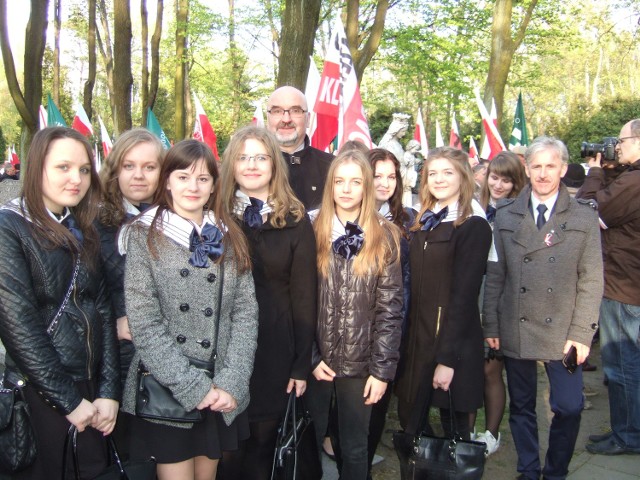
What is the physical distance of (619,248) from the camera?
4168 mm

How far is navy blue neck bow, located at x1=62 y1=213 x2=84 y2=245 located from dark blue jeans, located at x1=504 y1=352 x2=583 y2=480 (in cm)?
261

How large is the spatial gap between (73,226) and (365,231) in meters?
1.43

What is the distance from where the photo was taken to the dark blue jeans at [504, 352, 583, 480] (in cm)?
338

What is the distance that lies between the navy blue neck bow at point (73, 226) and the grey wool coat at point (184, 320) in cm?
20

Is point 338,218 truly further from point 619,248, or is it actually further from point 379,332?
point 619,248

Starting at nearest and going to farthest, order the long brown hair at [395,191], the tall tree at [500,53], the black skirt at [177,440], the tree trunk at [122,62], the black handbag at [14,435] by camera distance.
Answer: the black handbag at [14,435] < the black skirt at [177,440] < the long brown hair at [395,191] < the tree trunk at [122,62] < the tall tree at [500,53]

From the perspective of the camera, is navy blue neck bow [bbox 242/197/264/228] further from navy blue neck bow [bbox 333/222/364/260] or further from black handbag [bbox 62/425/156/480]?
black handbag [bbox 62/425/156/480]

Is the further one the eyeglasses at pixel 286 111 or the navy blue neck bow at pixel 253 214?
the eyeglasses at pixel 286 111

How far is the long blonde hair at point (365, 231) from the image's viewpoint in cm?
303

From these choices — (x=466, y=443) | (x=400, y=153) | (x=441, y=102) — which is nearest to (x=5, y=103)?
(x=441, y=102)

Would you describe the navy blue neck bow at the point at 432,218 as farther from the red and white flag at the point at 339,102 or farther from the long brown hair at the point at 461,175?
the red and white flag at the point at 339,102

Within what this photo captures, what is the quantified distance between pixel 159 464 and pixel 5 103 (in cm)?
6094

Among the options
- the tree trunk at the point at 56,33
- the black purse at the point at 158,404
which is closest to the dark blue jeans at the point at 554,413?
the black purse at the point at 158,404

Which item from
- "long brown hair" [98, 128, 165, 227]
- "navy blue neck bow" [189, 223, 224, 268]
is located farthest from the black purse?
"long brown hair" [98, 128, 165, 227]
